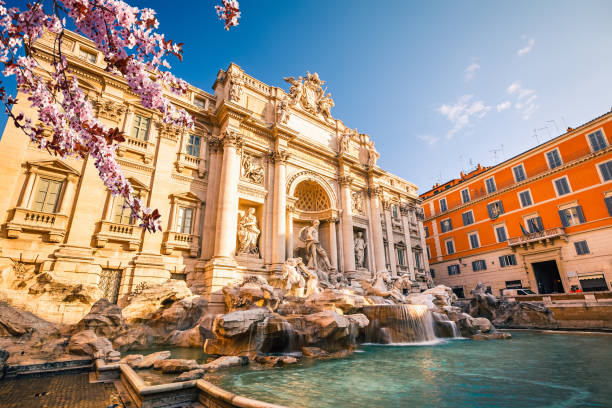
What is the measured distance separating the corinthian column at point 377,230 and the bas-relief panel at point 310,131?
17.9 ft

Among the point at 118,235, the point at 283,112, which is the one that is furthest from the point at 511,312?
the point at 118,235

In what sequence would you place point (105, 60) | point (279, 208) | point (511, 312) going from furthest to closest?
point (279, 208)
point (511, 312)
point (105, 60)

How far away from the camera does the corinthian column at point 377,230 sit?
2207 centimetres

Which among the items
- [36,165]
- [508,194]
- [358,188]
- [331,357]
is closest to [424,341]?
[331,357]

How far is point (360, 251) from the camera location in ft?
70.5

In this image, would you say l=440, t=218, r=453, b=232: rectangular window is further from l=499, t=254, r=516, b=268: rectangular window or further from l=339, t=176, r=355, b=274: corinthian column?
l=339, t=176, r=355, b=274: corinthian column

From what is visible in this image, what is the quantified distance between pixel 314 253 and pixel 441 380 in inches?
494

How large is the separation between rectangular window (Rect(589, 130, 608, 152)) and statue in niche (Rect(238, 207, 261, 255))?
25.6 metres

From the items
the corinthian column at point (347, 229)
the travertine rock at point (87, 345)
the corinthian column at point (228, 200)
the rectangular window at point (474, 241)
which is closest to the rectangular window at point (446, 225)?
the rectangular window at point (474, 241)

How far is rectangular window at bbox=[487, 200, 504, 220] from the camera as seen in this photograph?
2680 centimetres

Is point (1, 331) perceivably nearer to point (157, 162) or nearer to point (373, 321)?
point (157, 162)

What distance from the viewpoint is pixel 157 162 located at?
14547mm

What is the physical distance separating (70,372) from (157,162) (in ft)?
34.3

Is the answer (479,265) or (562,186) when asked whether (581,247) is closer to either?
(562,186)
